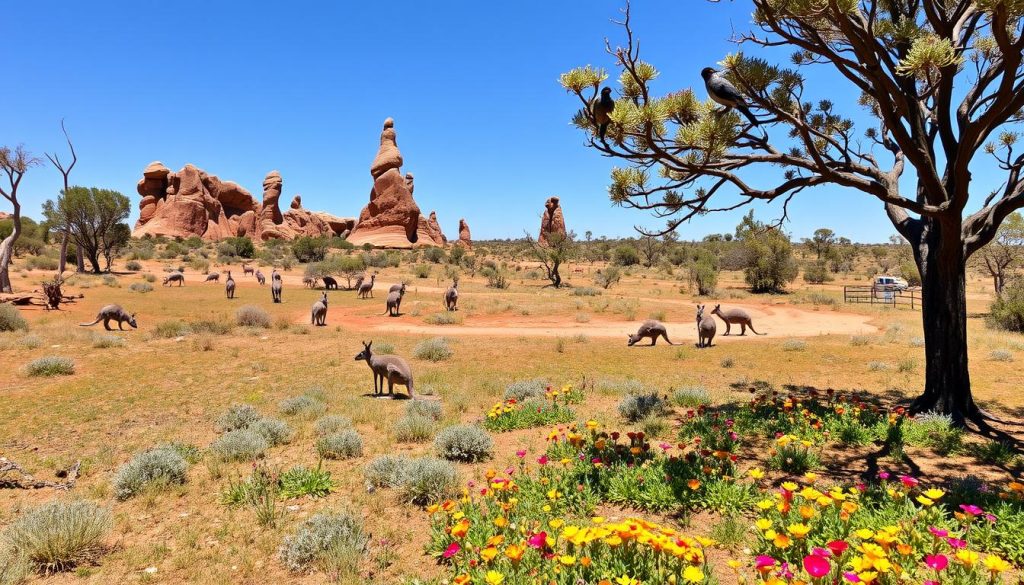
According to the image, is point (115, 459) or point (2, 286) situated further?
point (2, 286)

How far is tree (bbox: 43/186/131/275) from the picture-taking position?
125ft

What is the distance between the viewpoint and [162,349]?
1445 cm

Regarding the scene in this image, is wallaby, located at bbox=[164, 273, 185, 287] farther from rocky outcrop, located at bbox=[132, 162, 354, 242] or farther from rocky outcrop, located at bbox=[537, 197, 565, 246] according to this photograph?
rocky outcrop, located at bbox=[537, 197, 565, 246]

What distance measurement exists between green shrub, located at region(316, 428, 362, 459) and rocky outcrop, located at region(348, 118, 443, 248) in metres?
72.4

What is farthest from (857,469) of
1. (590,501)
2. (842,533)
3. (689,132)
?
(689,132)

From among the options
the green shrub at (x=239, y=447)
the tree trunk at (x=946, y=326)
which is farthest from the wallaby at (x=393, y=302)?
the tree trunk at (x=946, y=326)

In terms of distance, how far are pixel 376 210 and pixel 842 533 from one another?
268 ft

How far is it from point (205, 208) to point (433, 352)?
8296 cm

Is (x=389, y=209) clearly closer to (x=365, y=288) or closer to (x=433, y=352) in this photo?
(x=365, y=288)

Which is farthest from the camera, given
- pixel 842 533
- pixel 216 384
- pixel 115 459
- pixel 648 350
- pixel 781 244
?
pixel 781 244

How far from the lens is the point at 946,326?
718 centimetres

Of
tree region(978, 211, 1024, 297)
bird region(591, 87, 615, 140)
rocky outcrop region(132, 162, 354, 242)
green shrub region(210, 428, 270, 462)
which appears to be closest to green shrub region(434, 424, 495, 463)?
green shrub region(210, 428, 270, 462)

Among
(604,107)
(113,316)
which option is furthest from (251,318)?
(604,107)

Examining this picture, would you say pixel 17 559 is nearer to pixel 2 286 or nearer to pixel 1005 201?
pixel 1005 201
